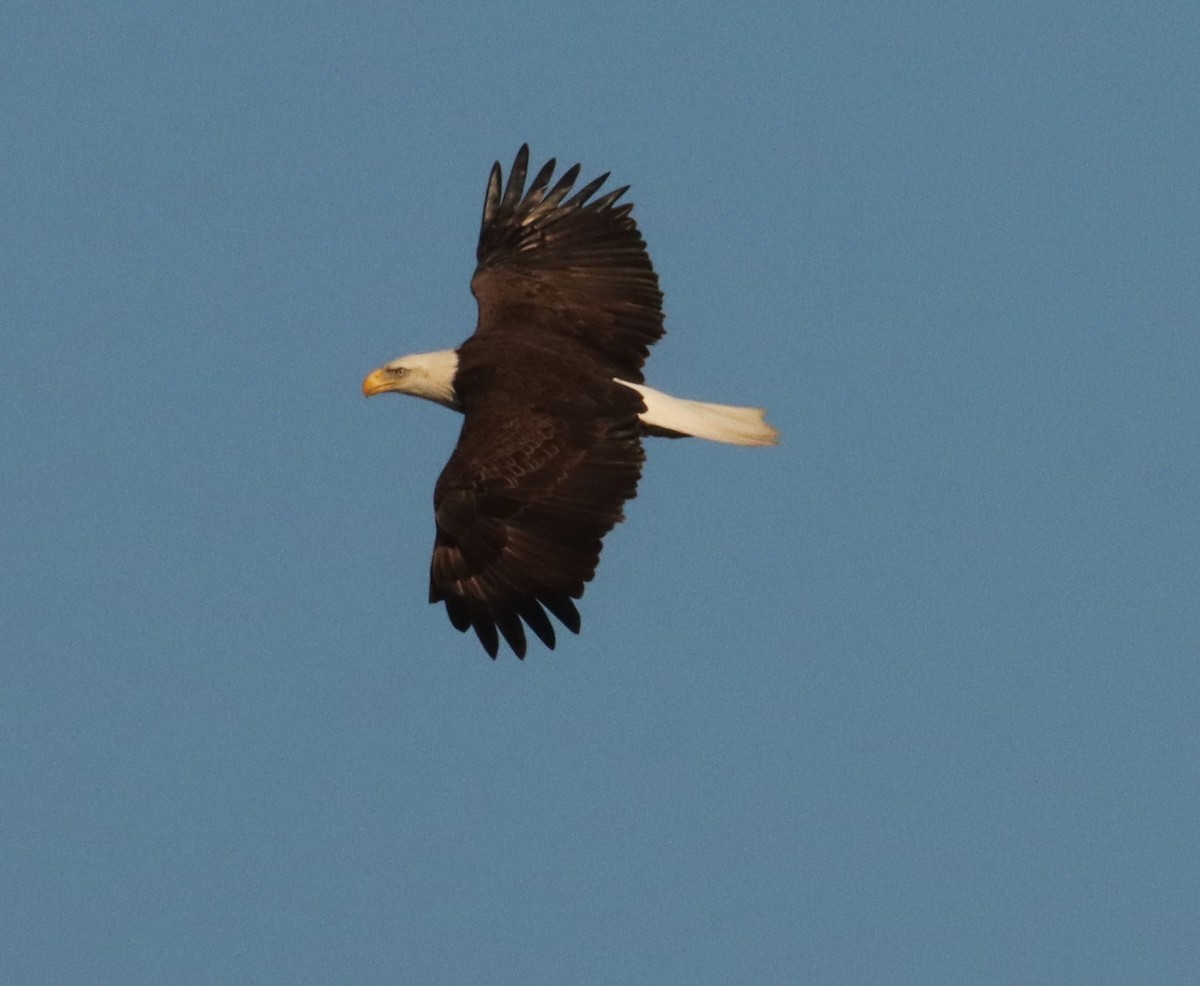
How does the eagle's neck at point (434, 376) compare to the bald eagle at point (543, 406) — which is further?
the eagle's neck at point (434, 376)

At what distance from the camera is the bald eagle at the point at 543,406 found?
1458cm

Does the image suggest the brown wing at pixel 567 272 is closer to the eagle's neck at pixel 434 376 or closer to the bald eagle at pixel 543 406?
the bald eagle at pixel 543 406

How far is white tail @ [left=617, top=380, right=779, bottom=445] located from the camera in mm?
15852

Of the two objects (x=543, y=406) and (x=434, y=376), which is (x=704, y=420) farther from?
(x=434, y=376)

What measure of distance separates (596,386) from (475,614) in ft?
6.20

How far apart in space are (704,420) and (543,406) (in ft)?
4.19

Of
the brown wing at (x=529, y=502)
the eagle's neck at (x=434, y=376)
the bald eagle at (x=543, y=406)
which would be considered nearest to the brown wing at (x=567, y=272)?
the bald eagle at (x=543, y=406)

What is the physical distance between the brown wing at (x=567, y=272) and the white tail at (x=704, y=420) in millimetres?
496

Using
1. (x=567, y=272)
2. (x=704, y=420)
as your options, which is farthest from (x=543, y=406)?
(x=567, y=272)

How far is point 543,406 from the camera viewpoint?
15328 millimetres

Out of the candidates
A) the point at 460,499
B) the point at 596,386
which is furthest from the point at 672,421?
the point at 460,499

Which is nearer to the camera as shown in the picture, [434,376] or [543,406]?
[543,406]

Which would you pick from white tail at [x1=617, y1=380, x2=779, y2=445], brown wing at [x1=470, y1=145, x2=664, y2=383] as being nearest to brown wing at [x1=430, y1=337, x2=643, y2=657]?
white tail at [x1=617, y1=380, x2=779, y2=445]

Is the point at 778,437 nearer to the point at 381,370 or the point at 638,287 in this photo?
the point at 638,287
